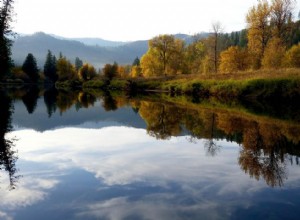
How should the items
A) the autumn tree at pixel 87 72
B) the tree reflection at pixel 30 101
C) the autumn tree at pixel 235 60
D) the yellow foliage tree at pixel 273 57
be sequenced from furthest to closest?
the autumn tree at pixel 87 72
the autumn tree at pixel 235 60
the yellow foliage tree at pixel 273 57
the tree reflection at pixel 30 101

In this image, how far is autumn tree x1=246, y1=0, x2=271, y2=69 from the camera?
56.1 meters

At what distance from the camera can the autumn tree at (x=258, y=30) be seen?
5609cm

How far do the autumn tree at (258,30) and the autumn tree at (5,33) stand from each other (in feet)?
118

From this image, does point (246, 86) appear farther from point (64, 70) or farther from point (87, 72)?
point (64, 70)

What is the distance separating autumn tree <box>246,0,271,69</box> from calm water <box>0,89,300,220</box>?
1571 inches

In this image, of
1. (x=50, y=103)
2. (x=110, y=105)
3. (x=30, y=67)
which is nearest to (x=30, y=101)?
(x=50, y=103)

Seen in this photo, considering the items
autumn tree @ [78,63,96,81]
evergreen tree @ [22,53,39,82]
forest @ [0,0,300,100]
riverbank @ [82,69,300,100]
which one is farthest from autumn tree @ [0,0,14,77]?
evergreen tree @ [22,53,39,82]

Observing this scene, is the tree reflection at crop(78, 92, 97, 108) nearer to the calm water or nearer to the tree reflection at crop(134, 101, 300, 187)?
the tree reflection at crop(134, 101, 300, 187)

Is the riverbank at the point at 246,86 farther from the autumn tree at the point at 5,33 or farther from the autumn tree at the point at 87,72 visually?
the autumn tree at the point at 87,72

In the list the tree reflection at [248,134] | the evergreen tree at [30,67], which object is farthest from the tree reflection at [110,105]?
the evergreen tree at [30,67]

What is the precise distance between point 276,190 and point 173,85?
162 feet

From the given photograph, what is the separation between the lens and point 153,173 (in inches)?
412

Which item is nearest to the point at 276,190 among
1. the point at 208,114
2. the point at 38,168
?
the point at 38,168

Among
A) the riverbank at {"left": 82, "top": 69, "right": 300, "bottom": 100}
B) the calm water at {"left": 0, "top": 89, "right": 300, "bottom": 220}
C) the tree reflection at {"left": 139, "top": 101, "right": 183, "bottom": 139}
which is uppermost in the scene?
the riverbank at {"left": 82, "top": 69, "right": 300, "bottom": 100}
